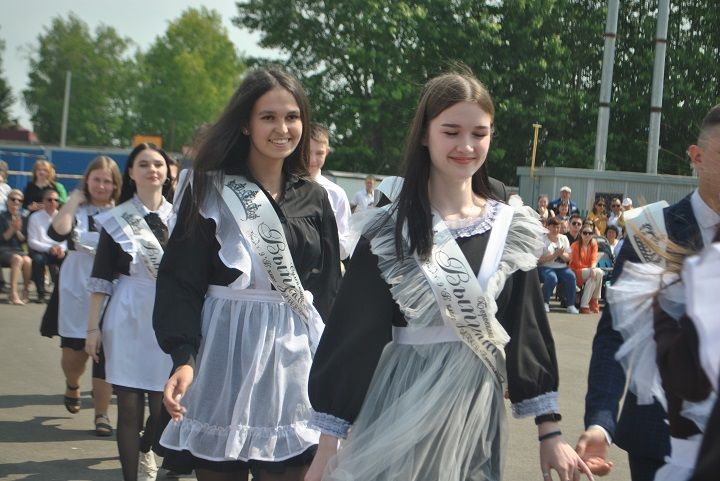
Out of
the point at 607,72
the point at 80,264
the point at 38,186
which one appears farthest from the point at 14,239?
the point at 607,72

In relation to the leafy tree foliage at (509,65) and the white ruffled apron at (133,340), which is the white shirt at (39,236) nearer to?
the white ruffled apron at (133,340)

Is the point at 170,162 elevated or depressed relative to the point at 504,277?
elevated

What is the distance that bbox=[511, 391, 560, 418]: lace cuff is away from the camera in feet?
9.70

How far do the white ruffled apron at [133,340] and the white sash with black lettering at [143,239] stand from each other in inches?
5.3

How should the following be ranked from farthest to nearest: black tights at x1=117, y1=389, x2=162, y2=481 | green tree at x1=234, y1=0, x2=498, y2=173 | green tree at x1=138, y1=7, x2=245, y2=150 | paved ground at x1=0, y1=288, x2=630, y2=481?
1. green tree at x1=138, y1=7, x2=245, y2=150
2. green tree at x1=234, y1=0, x2=498, y2=173
3. paved ground at x1=0, y1=288, x2=630, y2=481
4. black tights at x1=117, y1=389, x2=162, y2=481

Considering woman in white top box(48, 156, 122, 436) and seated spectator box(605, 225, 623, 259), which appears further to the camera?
seated spectator box(605, 225, 623, 259)

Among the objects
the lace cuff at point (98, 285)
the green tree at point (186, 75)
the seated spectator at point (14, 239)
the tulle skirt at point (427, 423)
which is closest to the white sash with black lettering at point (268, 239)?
the tulle skirt at point (427, 423)

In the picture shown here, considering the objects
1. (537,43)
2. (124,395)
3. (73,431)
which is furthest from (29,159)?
(124,395)

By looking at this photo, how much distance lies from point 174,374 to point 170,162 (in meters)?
3.20

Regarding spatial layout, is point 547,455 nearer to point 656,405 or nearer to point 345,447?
point 656,405

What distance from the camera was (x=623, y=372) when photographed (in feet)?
9.75

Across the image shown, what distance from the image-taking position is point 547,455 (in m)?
2.90

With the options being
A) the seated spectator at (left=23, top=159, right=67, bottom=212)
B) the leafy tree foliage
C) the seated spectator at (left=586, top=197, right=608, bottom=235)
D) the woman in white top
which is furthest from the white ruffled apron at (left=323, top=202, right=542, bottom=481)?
the leafy tree foliage

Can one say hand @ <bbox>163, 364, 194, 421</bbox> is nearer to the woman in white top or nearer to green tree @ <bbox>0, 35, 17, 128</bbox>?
the woman in white top
